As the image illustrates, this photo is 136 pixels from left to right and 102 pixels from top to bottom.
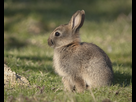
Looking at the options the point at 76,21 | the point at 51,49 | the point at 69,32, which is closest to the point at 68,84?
the point at 69,32

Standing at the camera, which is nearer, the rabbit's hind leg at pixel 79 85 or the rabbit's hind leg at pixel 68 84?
the rabbit's hind leg at pixel 79 85

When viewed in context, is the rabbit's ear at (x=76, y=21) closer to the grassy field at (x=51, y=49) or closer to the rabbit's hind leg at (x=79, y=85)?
the rabbit's hind leg at (x=79, y=85)

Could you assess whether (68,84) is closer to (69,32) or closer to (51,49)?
(69,32)

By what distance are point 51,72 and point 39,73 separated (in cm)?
44

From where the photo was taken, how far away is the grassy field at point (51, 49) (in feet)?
15.2

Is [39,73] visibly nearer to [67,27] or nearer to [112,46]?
[67,27]

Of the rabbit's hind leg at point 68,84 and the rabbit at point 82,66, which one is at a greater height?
the rabbit at point 82,66

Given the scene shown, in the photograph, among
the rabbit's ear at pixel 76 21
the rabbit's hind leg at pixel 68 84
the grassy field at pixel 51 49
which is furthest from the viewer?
the rabbit's ear at pixel 76 21

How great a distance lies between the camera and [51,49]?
34.9 feet

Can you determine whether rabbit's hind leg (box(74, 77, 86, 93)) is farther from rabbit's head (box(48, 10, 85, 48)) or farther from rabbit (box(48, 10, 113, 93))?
rabbit's head (box(48, 10, 85, 48))

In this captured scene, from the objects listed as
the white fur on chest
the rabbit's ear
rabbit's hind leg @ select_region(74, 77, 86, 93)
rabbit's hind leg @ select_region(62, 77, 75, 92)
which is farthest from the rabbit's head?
rabbit's hind leg @ select_region(74, 77, 86, 93)

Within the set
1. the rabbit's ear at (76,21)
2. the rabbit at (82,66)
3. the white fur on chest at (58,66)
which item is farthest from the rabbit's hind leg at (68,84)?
the rabbit's ear at (76,21)

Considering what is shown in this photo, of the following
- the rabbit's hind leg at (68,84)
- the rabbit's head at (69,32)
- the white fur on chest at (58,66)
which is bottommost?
the rabbit's hind leg at (68,84)

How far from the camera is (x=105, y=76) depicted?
523cm
